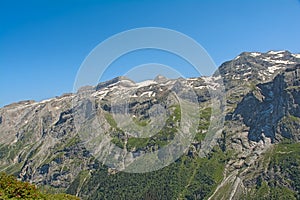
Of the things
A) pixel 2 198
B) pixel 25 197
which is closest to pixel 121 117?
pixel 25 197

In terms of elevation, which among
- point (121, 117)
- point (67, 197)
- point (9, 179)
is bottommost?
point (67, 197)

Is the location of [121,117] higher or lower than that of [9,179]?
higher

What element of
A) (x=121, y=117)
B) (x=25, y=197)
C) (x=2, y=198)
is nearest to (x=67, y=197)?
(x=25, y=197)

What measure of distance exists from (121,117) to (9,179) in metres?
29.6

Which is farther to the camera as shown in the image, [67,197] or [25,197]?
[67,197]

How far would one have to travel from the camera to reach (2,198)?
2497 centimetres

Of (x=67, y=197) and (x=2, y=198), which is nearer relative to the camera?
(x=2, y=198)

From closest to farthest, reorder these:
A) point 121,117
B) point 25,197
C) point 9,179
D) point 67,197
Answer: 1. point 25,197
2. point 9,179
3. point 67,197
4. point 121,117

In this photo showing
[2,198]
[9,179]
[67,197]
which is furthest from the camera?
[67,197]

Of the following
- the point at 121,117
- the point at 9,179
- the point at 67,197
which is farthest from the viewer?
the point at 121,117

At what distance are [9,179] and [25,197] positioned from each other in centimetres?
797

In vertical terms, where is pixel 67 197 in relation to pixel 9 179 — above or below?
below

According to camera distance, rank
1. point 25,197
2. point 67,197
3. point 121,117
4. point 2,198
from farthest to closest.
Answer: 1. point 121,117
2. point 67,197
3. point 25,197
4. point 2,198

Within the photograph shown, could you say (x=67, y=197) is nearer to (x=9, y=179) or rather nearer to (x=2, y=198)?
(x=9, y=179)
